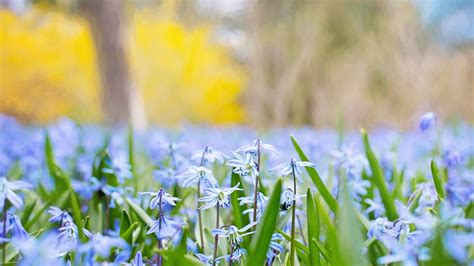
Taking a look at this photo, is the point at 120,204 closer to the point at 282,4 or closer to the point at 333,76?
the point at 333,76

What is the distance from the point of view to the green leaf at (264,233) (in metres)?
0.83

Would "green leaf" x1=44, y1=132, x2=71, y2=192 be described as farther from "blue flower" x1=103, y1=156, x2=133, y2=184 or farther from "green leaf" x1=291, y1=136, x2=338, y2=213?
"green leaf" x1=291, y1=136, x2=338, y2=213

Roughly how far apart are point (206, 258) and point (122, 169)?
0.65 meters

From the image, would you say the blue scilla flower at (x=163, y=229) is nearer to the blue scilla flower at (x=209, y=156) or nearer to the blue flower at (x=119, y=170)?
the blue scilla flower at (x=209, y=156)

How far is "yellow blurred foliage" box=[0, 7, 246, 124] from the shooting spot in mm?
15469

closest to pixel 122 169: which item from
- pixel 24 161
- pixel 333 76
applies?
pixel 24 161

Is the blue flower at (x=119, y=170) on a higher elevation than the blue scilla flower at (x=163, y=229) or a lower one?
higher

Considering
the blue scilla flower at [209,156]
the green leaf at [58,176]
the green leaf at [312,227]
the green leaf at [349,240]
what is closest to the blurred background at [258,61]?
the green leaf at [58,176]

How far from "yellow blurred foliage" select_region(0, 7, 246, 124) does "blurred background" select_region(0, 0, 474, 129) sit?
1.2 inches

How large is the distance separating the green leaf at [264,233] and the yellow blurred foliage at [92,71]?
14756mm

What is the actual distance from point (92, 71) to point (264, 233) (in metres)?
15.9

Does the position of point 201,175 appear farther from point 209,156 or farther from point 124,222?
point 124,222

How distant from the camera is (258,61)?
1346cm

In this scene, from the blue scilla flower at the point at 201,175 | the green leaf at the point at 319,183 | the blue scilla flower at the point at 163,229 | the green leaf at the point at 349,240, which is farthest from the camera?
the green leaf at the point at 319,183
